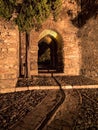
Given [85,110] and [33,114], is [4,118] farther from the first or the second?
[85,110]

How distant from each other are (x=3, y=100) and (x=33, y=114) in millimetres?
1381

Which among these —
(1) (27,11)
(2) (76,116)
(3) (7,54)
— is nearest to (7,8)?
(1) (27,11)

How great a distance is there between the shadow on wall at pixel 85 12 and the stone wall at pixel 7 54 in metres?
5.13

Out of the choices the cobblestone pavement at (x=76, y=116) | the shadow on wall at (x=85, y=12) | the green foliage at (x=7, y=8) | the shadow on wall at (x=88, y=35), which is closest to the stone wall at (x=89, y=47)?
the shadow on wall at (x=88, y=35)

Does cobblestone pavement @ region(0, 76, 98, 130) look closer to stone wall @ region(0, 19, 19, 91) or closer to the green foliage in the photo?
stone wall @ region(0, 19, 19, 91)

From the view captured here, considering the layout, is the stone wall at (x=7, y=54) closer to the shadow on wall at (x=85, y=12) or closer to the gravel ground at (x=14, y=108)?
the gravel ground at (x=14, y=108)

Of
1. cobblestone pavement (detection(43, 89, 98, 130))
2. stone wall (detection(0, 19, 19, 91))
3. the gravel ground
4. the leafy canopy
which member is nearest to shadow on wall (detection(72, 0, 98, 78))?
the leafy canopy

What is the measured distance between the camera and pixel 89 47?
9797 millimetres

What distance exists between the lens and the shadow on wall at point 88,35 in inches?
381

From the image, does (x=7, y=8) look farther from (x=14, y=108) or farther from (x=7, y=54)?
(x=14, y=108)

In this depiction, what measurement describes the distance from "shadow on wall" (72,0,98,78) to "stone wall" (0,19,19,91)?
16.8 feet

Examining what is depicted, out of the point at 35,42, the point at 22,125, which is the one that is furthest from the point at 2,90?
the point at 35,42

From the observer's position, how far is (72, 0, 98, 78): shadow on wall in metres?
9.67

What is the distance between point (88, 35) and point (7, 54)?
5.66 metres
